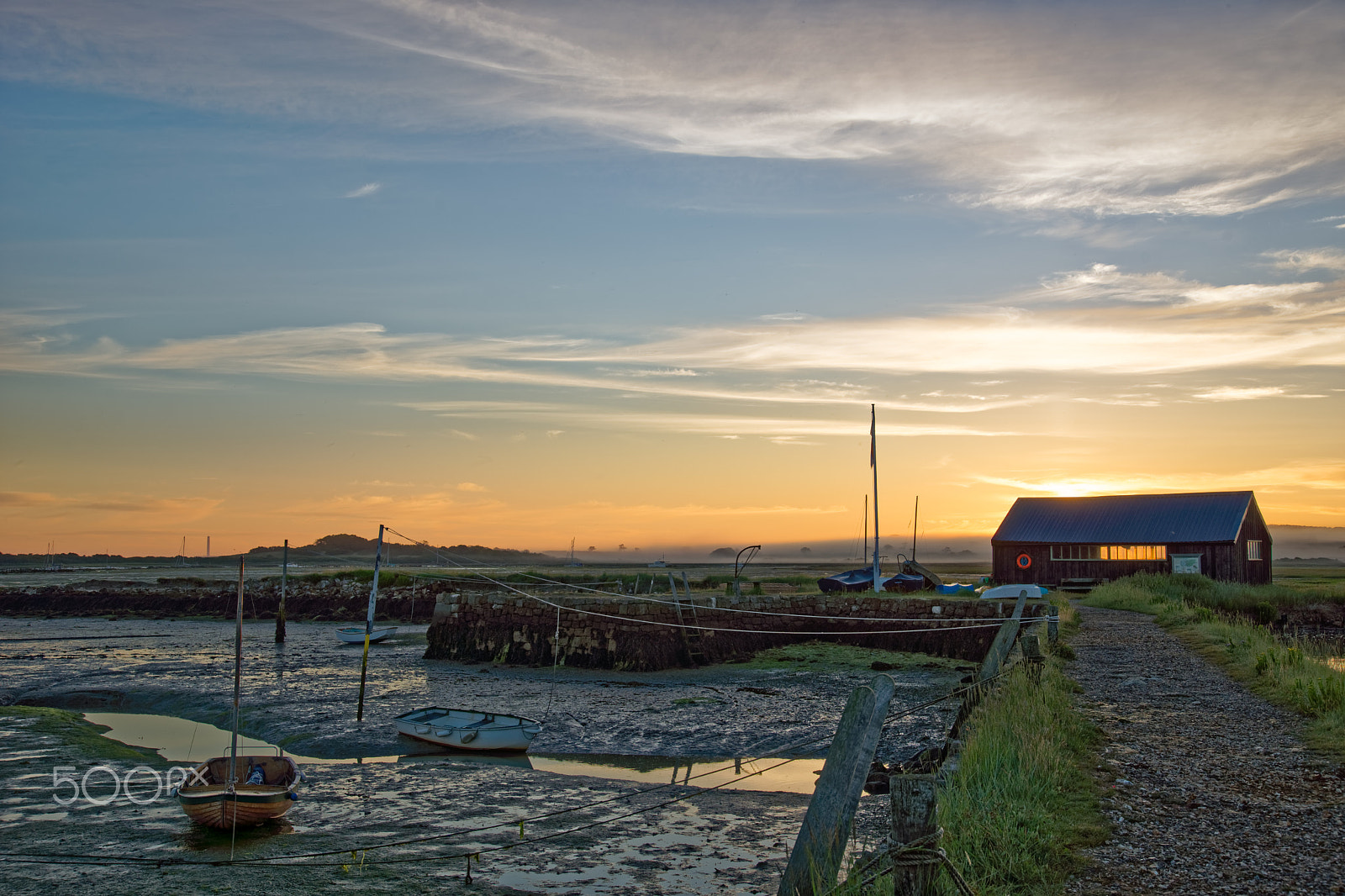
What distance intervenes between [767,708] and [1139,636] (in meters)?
11.7

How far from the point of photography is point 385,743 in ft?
63.8

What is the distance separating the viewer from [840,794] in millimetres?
7074

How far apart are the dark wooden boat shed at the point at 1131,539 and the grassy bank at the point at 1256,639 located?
3.22m

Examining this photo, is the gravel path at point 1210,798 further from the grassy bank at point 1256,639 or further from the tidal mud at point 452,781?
the tidal mud at point 452,781

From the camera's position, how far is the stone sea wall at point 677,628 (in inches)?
1216

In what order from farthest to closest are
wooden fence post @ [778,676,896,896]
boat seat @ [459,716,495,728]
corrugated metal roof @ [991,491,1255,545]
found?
corrugated metal roof @ [991,491,1255,545]
boat seat @ [459,716,495,728]
wooden fence post @ [778,676,896,896]

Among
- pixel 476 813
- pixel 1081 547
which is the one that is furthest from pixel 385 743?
pixel 1081 547

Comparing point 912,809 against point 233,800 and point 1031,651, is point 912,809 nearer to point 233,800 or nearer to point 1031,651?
point 233,800

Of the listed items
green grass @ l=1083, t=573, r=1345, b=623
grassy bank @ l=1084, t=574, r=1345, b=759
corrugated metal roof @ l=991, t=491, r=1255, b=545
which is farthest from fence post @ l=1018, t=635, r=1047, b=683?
corrugated metal roof @ l=991, t=491, r=1255, b=545

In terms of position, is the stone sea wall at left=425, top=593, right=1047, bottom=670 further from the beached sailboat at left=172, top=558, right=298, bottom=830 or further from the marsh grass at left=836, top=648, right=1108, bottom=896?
the beached sailboat at left=172, top=558, right=298, bottom=830

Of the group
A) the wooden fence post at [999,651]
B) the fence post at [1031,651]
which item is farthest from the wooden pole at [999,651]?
the fence post at [1031,651]

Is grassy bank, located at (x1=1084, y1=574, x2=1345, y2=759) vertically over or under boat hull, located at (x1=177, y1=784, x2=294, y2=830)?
over

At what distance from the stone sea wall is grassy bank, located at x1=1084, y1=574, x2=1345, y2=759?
5.97 meters

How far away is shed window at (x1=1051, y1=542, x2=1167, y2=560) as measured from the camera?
5278 centimetres
